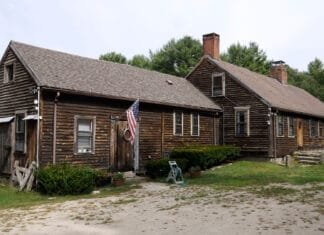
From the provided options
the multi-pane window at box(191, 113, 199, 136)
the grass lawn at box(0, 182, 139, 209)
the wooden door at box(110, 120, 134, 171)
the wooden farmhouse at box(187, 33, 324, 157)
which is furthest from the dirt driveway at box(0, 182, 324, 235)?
the wooden farmhouse at box(187, 33, 324, 157)

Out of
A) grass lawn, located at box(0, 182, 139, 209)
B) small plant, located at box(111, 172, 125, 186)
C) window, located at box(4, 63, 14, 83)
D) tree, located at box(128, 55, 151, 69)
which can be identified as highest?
tree, located at box(128, 55, 151, 69)

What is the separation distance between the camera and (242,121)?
91.5ft

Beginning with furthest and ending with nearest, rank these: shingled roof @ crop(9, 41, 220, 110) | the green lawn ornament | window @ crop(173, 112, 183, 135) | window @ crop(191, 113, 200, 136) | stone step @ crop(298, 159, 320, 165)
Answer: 1. stone step @ crop(298, 159, 320, 165)
2. window @ crop(191, 113, 200, 136)
3. window @ crop(173, 112, 183, 135)
4. shingled roof @ crop(9, 41, 220, 110)
5. the green lawn ornament

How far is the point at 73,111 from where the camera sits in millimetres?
19000

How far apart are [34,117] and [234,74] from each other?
15479 millimetres

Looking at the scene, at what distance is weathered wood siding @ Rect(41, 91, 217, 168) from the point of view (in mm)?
18141

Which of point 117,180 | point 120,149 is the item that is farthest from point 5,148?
point 117,180

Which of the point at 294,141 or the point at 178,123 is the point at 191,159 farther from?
the point at 294,141

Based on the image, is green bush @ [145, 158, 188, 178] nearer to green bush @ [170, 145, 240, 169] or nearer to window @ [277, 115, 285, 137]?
green bush @ [170, 145, 240, 169]

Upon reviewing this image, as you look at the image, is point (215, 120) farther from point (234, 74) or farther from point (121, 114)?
point (121, 114)

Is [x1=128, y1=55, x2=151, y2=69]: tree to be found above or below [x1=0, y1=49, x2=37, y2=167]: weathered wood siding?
above

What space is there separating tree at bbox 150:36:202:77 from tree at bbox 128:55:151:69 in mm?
1186

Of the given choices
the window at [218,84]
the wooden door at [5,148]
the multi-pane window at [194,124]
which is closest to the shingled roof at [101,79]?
the multi-pane window at [194,124]

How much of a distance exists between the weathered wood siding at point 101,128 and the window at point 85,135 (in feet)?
0.75
